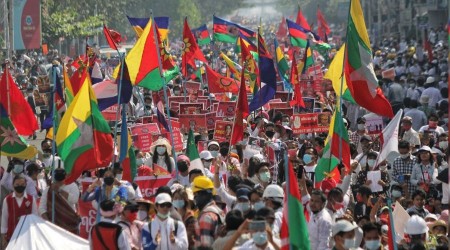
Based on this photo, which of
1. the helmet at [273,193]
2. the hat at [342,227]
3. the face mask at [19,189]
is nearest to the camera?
the hat at [342,227]

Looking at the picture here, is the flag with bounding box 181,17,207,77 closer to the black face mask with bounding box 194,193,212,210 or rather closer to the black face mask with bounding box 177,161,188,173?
the black face mask with bounding box 177,161,188,173

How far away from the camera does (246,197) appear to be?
1393 cm

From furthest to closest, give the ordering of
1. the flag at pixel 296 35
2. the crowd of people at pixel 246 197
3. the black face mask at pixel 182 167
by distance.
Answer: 1. the flag at pixel 296 35
2. the black face mask at pixel 182 167
3. the crowd of people at pixel 246 197

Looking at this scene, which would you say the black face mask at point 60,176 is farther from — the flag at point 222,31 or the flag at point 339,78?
the flag at point 222,31

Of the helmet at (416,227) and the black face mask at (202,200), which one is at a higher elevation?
the black face mask at (202,200)

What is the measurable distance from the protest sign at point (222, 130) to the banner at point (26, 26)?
1075 inches

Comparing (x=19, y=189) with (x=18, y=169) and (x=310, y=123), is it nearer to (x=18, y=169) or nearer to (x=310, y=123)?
(x=18, y=169)

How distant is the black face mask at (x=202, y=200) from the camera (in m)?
14.3

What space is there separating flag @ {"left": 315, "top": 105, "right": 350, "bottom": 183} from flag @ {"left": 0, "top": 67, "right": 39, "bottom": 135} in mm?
3095

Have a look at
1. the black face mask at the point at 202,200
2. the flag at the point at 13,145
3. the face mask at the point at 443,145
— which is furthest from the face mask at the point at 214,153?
the black face mask at the point at 202,200

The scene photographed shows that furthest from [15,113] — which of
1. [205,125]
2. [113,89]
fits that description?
[205,125]

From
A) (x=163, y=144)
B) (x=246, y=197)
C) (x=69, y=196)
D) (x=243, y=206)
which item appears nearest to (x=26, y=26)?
(x=163, y=144)

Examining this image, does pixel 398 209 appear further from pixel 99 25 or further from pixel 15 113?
pixel 99 25

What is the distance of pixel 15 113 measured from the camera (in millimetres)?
17922
